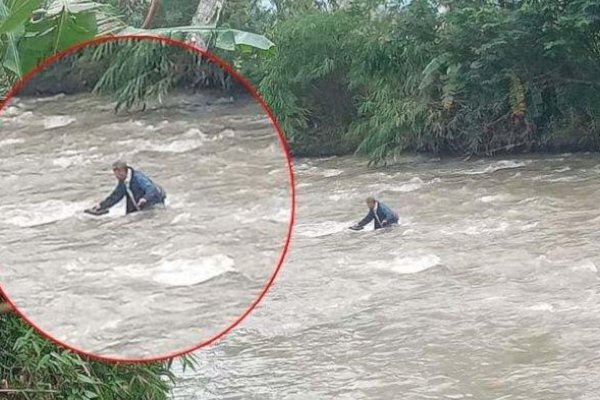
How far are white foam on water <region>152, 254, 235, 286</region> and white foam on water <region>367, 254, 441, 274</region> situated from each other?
160 inches

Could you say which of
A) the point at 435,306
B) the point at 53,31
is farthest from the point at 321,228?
the point at 53,31

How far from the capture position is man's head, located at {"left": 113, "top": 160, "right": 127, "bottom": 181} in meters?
0.63

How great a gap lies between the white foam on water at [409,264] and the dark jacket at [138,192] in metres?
4.10

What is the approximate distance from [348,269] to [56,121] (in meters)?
4.16

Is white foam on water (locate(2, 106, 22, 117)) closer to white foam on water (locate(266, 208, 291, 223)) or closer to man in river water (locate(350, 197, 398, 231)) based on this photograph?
white foam on water (locate(266, 208, 291, 223))

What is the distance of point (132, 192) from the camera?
63 centimetres

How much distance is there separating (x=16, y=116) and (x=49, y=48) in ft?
0.34

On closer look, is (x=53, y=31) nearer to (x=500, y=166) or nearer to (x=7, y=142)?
(x=7, y=142)

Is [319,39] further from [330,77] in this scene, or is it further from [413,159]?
[413,159]

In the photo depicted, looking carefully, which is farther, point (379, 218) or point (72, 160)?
point (379, 218)

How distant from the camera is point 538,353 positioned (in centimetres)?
345

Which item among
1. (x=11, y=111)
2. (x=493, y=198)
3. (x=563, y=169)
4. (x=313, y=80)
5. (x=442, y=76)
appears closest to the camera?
(x=11, y=111)

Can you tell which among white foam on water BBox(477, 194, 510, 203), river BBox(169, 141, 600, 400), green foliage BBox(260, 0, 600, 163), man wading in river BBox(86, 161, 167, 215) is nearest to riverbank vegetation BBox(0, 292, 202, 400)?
man wading in river BBox(86, 161, 167, 215)

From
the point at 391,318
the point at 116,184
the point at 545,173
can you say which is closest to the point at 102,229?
the point at 116,184
